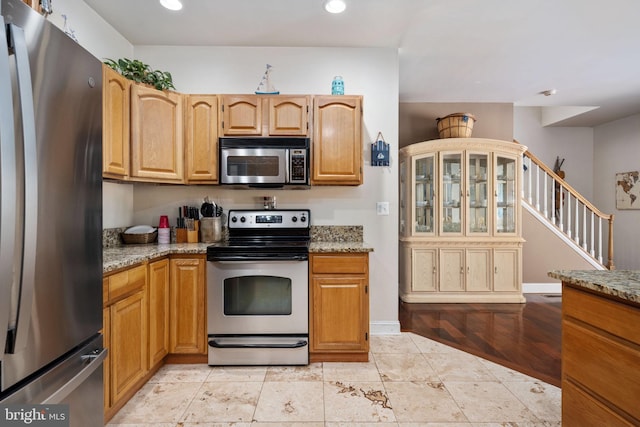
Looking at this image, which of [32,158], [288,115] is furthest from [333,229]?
[32,158]

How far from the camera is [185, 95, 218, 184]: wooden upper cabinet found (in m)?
2.58

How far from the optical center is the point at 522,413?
1780 mm

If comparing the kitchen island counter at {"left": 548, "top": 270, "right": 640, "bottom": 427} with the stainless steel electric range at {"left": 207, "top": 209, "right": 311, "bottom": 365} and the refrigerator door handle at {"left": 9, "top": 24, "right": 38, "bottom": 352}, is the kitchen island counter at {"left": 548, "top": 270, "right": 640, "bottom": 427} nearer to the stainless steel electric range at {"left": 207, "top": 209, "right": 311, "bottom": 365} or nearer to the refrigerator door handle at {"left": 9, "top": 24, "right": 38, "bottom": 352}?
the stainless steel electric range at {"left": 207, "top": 209, "right": 311, "bottom": 365}

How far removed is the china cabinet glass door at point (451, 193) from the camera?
3.89 meters

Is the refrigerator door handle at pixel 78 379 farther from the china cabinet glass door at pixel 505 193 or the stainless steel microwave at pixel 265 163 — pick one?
the china cabinet glass door at pixel 505 193

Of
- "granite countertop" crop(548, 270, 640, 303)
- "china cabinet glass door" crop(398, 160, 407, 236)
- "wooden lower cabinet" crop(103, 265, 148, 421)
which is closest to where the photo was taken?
"granite countertop" crop(548, 270, 640, 303)

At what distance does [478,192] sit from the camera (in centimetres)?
396

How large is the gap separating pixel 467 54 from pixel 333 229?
2.20 meters

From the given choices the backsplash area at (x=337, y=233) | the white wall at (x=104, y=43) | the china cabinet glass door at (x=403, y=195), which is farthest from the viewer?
the china cabinet glass door at (x=403, y=195)

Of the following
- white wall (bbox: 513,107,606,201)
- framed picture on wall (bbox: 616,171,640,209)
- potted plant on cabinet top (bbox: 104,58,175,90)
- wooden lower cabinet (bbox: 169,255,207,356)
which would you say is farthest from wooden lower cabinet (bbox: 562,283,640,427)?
white wall (bbox: 513,107,606,201)

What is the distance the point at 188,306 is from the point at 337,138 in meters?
1.79

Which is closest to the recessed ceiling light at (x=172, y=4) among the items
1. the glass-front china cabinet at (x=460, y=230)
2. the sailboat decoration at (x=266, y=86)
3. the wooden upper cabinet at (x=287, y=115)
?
the sailboat decoration at (x=266, y=86)

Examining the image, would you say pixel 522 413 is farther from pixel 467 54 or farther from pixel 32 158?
pixel 467 54

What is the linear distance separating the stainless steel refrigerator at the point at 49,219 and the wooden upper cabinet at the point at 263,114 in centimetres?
139
